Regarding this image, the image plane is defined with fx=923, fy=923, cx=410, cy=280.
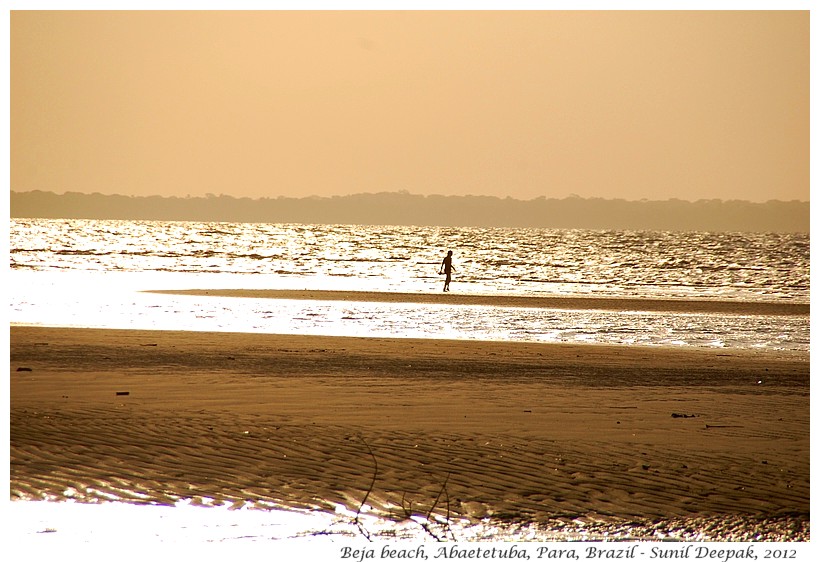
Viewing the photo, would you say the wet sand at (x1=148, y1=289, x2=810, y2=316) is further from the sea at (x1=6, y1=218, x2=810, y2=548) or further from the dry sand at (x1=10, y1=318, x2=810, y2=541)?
the dry sand at (x1=10, y1=318, x2=810, y2=541)

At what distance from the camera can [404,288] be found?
115 feet

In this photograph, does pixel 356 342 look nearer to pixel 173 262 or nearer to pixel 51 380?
pixel 51 380

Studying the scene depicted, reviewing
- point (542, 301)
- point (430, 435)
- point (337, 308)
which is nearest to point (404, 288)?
point (542, 301)

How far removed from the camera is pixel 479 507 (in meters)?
6.75

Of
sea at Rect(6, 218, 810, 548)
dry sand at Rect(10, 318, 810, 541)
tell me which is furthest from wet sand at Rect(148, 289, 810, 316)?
dry sand at Rect(10, 318, 810, 541)

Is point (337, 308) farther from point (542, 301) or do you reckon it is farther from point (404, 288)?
point (404, 288)

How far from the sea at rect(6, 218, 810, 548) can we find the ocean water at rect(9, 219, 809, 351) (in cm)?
8

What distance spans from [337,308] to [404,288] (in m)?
10.6

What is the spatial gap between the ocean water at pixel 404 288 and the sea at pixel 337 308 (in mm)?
83

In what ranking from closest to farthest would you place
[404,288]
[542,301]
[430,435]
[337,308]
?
[430,435], [337,308], [542,301], [404,288]

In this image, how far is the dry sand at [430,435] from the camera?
271 inches

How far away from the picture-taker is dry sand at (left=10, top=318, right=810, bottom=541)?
22.6ft

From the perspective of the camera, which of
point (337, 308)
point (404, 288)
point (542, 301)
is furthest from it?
point (404, 288)

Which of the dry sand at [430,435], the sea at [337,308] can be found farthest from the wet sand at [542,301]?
the dry sand at [430,435]
